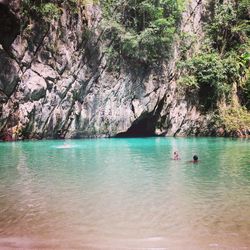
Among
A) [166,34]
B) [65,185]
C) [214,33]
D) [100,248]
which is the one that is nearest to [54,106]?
[166,34]

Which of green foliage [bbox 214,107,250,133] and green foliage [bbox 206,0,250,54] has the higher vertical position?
green foliage [bbox 206,0,250,54]

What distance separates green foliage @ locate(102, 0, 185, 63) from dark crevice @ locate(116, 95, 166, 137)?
15.1 ft

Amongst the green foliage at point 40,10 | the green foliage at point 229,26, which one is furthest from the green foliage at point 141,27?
the green foliage at point 40,10

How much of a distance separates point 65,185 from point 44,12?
21026 mm

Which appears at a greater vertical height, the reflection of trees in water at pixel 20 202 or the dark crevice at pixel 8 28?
the dark crevice at pixel 8 28

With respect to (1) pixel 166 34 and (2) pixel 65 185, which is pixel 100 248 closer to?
(2) pixel 65 185

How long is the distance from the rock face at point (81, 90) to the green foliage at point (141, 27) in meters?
1.24

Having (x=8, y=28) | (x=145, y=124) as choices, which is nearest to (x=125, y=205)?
(x=8, y=28)

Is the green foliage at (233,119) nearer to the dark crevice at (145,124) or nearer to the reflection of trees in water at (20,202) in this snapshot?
the dark crevice at (145,124)

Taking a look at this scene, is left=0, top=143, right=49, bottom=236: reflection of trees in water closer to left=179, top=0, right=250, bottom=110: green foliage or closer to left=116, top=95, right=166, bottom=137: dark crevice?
left=116, top=95, right=166, bottom=137: dark crevice

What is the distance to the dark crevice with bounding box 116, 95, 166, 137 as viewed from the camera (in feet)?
121

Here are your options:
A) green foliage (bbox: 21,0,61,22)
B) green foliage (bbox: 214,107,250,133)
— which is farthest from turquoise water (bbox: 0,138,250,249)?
green foliage (bbox: 214,107,250,133)

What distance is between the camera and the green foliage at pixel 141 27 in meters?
34.1

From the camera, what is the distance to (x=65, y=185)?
11641 mm
